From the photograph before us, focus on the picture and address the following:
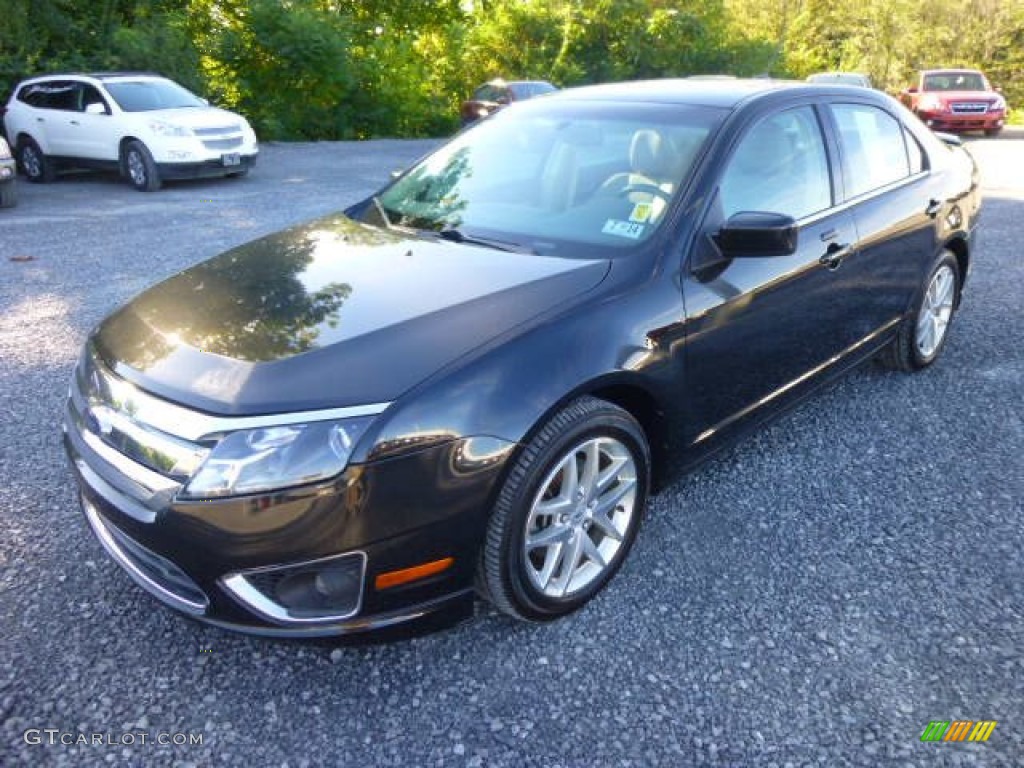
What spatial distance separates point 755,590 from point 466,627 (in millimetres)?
985

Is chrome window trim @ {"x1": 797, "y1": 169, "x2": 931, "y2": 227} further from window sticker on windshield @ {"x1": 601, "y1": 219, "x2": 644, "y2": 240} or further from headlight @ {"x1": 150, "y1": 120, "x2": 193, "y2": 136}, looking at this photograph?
headlight @ {"x1": 150, "y1": 120, "x2": 193, "y2": 136}

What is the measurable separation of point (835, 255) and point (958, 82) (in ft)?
64.7

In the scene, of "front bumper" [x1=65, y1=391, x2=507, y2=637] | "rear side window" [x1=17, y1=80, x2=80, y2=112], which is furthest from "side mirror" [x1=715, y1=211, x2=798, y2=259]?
"rear side window" [x1=17, y1=80, x2=80, y2=112]

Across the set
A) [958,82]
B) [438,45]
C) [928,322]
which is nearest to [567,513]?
[928,322]

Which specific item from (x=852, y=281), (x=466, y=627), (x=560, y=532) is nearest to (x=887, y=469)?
(x=852, y=281)

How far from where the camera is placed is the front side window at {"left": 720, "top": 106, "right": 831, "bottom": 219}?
9.84ft

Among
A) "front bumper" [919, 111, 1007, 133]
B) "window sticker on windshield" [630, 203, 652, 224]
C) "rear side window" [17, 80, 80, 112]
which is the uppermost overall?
"window sticker on windshield" [630, 203, 652, 224]

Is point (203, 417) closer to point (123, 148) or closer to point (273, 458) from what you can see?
point (273, 458)

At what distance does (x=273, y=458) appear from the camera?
2010 mm

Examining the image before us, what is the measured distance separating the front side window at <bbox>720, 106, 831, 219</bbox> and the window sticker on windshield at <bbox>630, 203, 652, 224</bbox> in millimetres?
282

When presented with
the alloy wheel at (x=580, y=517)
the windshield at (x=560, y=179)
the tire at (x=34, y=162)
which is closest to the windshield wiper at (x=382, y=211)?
the windshield at (x=560, y=179)

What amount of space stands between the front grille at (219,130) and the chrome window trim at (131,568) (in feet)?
31.8

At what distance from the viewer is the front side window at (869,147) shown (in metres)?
3.64

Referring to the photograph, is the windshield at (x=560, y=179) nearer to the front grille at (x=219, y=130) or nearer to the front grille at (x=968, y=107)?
the front grille at (x=219, y=130)
